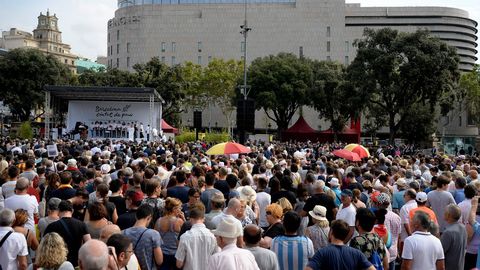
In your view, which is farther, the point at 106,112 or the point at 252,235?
the point at 106,112

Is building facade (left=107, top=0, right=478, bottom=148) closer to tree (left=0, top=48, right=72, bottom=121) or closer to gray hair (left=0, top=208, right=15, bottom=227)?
tree (left=0, top=48, right=72, bottom=121)

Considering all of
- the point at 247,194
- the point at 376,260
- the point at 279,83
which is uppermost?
the point at 279,83

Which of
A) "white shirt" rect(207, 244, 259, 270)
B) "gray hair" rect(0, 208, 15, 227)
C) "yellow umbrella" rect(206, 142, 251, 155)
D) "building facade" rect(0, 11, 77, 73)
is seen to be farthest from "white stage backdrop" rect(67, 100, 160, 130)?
"building facade" rect(0, 11, 77, 73)

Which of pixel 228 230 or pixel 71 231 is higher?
pixel 228 230

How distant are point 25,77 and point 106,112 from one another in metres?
23.9

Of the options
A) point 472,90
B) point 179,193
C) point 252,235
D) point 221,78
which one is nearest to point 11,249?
point 252,235

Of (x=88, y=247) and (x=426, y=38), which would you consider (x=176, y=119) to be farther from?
(x=88, y=247)

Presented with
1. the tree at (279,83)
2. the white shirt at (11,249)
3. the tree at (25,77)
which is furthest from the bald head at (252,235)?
the tree at (25,77)

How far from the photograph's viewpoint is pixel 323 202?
26.3ft

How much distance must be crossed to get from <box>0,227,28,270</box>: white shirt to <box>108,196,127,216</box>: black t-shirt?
2.00m

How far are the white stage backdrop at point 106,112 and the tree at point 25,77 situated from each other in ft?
68.7

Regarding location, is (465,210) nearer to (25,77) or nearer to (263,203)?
(263,203)

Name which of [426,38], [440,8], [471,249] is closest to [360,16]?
[440,8]

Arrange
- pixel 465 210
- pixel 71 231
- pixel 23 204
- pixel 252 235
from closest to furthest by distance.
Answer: pixel 252 235 → pixel 71 231 → pixel 23 204 → pixel 465 210
